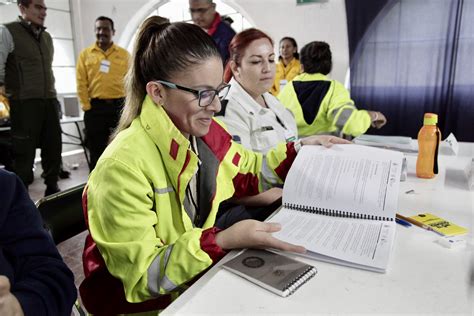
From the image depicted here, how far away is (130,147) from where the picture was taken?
86 centimetres

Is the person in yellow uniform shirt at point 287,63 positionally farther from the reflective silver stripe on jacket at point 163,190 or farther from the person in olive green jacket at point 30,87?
the reflective silver stripe on jacket at point 163,190

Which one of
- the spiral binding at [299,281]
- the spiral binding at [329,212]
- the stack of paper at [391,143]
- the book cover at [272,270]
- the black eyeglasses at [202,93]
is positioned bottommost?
the spiral binding at [299,281]

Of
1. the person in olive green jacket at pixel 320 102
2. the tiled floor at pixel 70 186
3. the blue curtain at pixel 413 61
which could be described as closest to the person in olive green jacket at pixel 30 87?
the tiled floor at pixel 70 186

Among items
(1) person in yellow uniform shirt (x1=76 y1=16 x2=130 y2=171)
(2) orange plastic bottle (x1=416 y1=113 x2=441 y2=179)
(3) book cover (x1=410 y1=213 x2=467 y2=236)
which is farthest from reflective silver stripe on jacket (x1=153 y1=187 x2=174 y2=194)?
(1) person in yellow uniform shirt (x1=76 y1=16 x2=130 y2=171)

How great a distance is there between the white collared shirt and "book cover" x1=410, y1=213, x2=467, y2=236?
771mm

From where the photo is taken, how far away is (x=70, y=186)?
389cm

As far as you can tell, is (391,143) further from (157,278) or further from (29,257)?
(29,257)

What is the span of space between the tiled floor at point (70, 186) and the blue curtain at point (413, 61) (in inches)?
130

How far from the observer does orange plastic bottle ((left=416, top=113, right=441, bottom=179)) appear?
1.27 meters

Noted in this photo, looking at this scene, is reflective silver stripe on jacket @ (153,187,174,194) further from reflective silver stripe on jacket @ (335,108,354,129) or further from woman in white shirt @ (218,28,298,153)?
reflective silver stripe on jacket @ (335,108,354,129)

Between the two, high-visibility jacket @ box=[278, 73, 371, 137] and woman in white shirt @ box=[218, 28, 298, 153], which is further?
high-visibility jacket @ box=[278, 73, 371, 137]

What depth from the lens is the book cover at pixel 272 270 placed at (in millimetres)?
619

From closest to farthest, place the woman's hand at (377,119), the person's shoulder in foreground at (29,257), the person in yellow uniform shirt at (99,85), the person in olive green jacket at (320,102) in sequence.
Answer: the person's shoulder in foreground at (29,257)
the woman's hand at (377,119)
the person in olive green jacket at (320,102)
the person in yellow uniform shirt at (99,85)

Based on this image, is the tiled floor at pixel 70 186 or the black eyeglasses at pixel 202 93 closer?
the black eyeglasses at pixel 202 93
